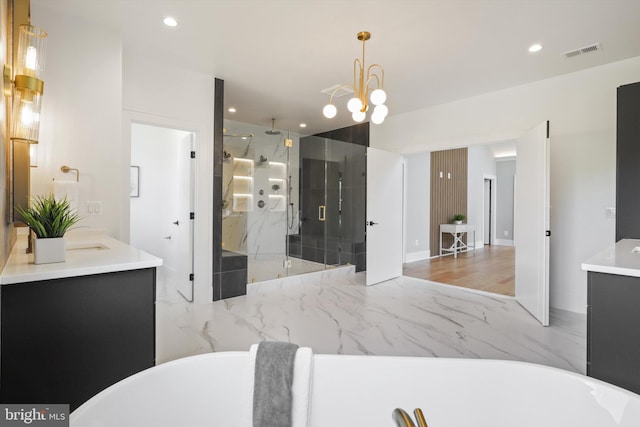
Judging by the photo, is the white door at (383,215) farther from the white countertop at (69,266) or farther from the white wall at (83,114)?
the white countertop at (69,266)

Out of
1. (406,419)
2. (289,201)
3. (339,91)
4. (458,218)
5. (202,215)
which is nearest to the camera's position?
(406,419)

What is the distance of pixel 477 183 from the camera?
338 inches

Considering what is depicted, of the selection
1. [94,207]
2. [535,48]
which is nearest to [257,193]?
[94,207]

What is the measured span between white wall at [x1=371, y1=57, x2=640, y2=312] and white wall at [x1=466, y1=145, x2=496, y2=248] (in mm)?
4522

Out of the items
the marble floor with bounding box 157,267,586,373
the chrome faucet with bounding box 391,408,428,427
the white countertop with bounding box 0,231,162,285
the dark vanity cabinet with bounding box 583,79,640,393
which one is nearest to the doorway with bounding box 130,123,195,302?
the marble floor with bounding box 157,267,586,373

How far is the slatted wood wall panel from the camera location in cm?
721

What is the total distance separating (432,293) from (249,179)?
9.24ft

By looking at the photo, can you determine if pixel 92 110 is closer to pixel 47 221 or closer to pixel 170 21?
pixel 170 21

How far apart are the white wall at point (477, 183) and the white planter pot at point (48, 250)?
8167mm

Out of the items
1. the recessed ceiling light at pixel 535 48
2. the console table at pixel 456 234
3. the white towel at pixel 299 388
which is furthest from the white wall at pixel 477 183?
the white towel at pixel 299 388

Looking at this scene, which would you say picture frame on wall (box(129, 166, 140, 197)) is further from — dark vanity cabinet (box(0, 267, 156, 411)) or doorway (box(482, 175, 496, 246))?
doorway (box(482, 175, 496, 246))

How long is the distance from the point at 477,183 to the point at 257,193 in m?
6.49

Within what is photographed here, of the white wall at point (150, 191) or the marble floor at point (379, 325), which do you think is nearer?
the marble floor at point (379, 325)

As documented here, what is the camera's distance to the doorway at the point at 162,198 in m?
4.20
